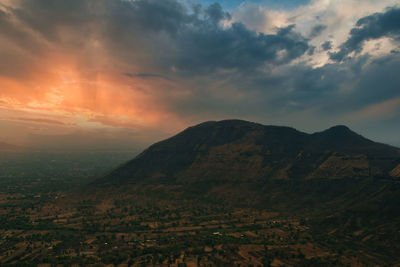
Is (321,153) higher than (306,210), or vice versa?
(321,153)

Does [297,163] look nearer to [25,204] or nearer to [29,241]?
[29,241]

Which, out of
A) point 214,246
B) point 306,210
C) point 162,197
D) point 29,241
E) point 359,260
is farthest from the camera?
point 162,197

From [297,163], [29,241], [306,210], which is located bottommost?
[29,241]

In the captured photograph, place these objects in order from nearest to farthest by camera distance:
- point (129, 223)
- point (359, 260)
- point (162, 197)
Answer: point (359, 260) → point (129, 223) → point (162, 197)

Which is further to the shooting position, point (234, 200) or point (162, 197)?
point (162, 197)

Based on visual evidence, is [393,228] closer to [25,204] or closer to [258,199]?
[258,199]

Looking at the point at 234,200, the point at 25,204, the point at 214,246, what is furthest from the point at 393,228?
the point at 25,204

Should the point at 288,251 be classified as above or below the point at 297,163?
below

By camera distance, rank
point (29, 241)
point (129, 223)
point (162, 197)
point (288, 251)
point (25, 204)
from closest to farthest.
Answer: point (288, 251) < point (29, 241) < point (129, 223) < point (25, 204) < point (162, 197)

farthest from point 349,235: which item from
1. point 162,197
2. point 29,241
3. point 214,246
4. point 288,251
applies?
point 29,241
